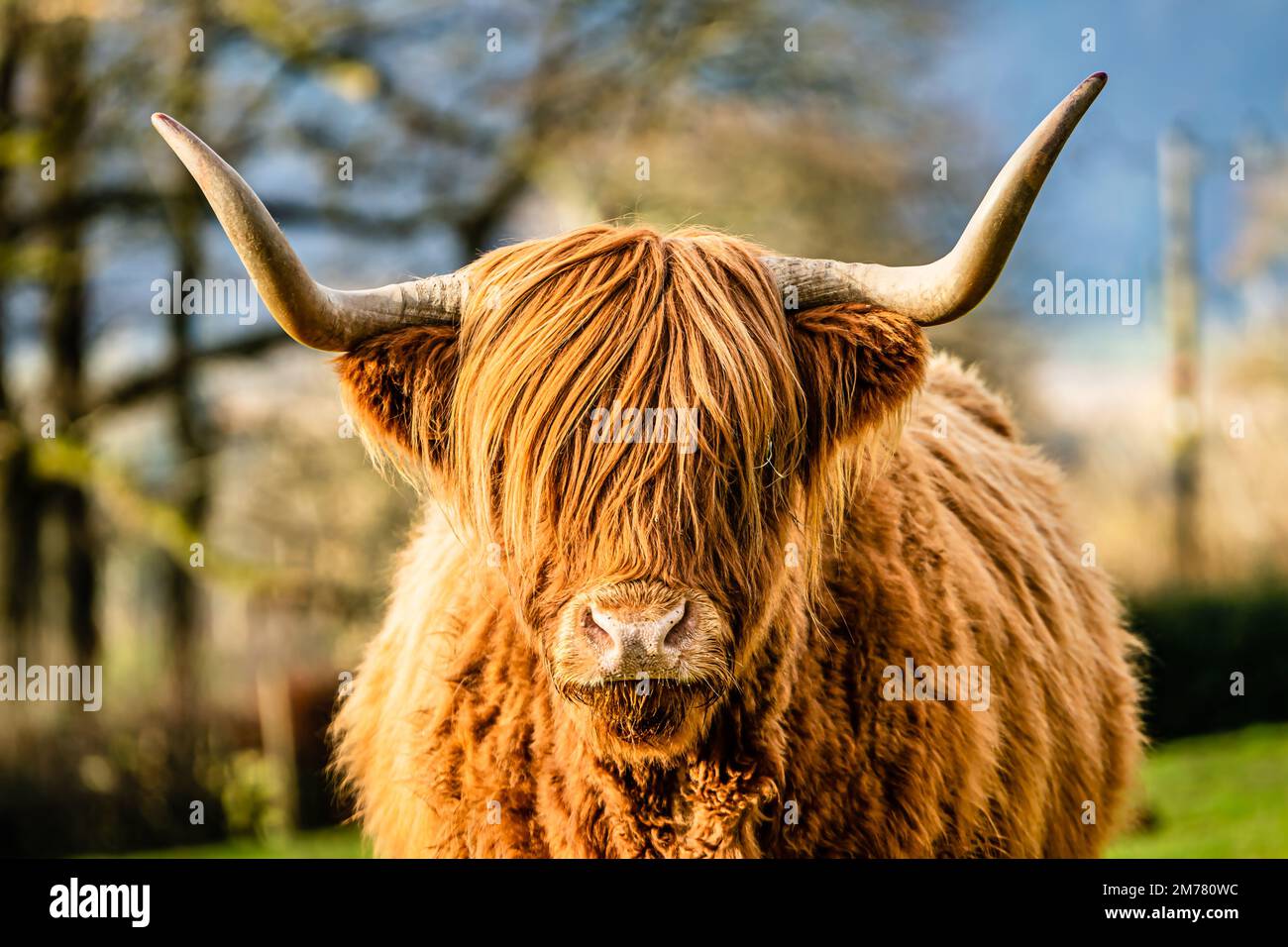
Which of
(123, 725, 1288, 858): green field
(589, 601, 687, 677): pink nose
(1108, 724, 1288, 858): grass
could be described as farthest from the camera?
(123, 725, 1288, 858): green field

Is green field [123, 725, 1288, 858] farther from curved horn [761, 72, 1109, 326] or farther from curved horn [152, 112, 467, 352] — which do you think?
curved horn [761, 72, 1109, 326]

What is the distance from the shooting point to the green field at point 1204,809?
7.89 meters

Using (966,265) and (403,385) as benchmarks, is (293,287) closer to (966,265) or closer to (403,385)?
(403,385)

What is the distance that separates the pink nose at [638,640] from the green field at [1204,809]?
18.5 ft

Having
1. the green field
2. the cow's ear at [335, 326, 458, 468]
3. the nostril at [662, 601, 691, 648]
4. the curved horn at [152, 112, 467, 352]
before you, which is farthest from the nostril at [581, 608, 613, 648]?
the green field

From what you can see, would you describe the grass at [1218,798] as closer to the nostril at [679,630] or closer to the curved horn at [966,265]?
the curved horn at [966,265]

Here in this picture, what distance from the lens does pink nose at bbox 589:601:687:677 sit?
2.54 metres

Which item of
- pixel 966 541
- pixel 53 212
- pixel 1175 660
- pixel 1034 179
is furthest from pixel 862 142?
pixel 1034 179

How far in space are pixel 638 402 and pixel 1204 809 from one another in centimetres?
840

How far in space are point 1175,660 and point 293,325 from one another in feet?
37.7

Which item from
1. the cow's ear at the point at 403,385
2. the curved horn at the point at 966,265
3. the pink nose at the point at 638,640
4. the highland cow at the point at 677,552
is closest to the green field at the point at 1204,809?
the highland cow at the point at 677,552

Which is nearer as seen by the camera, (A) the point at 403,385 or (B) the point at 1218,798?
(A) the point at 403,385

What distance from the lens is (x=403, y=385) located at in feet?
10.1

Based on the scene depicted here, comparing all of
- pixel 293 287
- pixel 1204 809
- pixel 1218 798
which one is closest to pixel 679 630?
pixel 293 287
